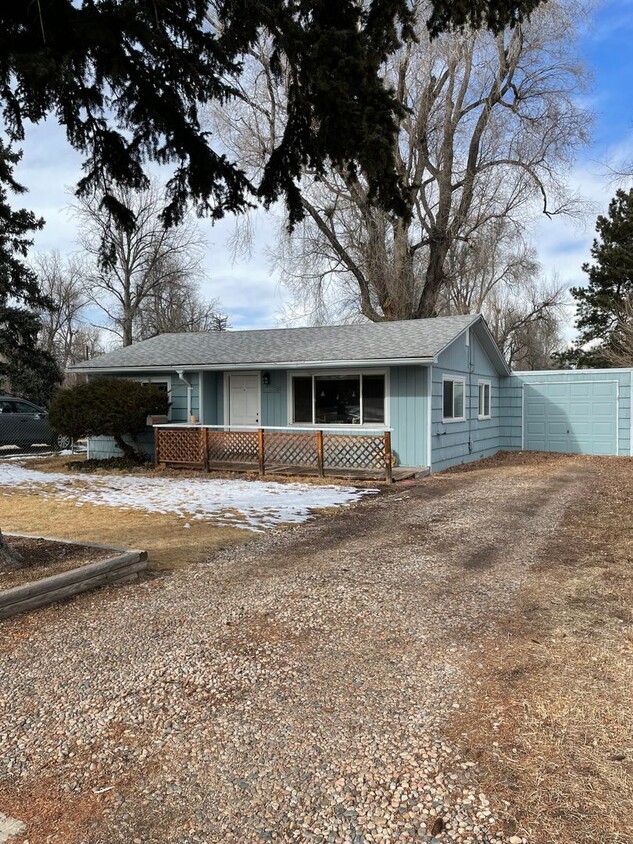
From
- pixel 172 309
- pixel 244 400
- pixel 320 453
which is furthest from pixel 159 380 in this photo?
pixel 172 309

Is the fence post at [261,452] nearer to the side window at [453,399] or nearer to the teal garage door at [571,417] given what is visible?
the side window at [453,399]

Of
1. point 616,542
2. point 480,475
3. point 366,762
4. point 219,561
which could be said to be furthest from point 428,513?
point 366,762

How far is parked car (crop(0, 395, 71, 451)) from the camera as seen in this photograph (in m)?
16.1

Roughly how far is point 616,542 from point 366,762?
4.80 meters

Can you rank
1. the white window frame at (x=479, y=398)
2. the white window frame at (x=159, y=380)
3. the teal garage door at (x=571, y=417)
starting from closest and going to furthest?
1. the white window frame at (x=159, y=380)
2. the white window frame at (x=479, y=398)
3. the teal garage door at (x=571, y=417)

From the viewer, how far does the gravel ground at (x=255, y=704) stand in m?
2.04

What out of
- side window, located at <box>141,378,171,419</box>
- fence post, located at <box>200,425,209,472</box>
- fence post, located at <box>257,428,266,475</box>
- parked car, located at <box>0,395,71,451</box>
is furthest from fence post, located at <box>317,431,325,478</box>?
parked car, located at <box>0,395,71,451</box>

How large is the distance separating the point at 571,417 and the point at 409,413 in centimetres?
672

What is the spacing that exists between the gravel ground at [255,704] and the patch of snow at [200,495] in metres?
2.54

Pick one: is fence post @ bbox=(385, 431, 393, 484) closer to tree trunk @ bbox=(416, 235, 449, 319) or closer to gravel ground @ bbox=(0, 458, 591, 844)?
gravel ground @ bbox=(0, 458, 591, 844)

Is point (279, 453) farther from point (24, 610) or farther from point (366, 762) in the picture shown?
point (366, 762)

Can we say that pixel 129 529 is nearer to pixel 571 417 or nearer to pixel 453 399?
pixel 453 399

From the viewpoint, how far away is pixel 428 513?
7.84 metres

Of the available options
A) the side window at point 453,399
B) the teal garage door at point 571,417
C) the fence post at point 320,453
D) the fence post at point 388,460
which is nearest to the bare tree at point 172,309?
the teal garage door at point 571,417
